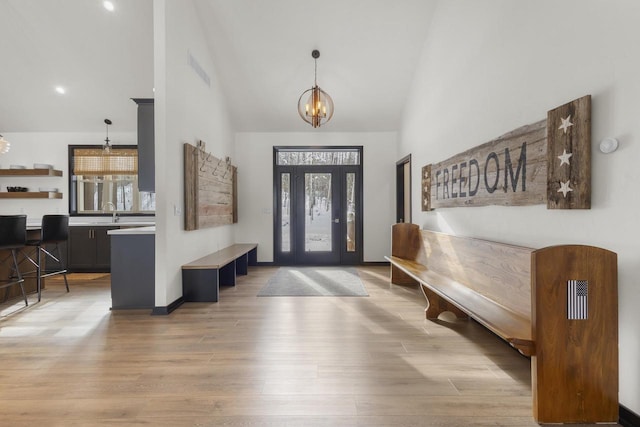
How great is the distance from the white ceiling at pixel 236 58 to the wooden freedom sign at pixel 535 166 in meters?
2.40

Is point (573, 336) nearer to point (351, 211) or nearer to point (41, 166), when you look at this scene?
point (351, 211)

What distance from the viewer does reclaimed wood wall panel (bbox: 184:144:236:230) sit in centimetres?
397

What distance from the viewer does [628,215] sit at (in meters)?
1.60

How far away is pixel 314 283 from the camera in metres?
4.93

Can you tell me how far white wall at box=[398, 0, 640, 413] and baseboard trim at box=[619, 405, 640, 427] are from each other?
0.09ft

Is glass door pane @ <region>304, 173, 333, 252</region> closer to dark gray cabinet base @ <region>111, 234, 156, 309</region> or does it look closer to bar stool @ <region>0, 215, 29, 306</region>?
dark gray cabinet base @ <region>111, 234, 156, 309</region>

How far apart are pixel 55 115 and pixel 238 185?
3.67 metres

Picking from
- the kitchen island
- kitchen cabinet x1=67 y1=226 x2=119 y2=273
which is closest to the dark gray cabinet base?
the kitchen island

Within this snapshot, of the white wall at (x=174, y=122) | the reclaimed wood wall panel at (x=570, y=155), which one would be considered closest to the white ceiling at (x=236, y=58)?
the white wall at (x=174, y=122)

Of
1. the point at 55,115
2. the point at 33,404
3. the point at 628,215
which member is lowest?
the point at 33,404

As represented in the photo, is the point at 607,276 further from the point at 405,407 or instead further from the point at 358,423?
the point at 358,423

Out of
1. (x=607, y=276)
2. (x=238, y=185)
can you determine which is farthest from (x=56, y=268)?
(x=607, y=276)

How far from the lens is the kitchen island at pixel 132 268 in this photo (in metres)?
3.64

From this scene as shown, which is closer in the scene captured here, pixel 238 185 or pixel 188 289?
pixel 188 289
